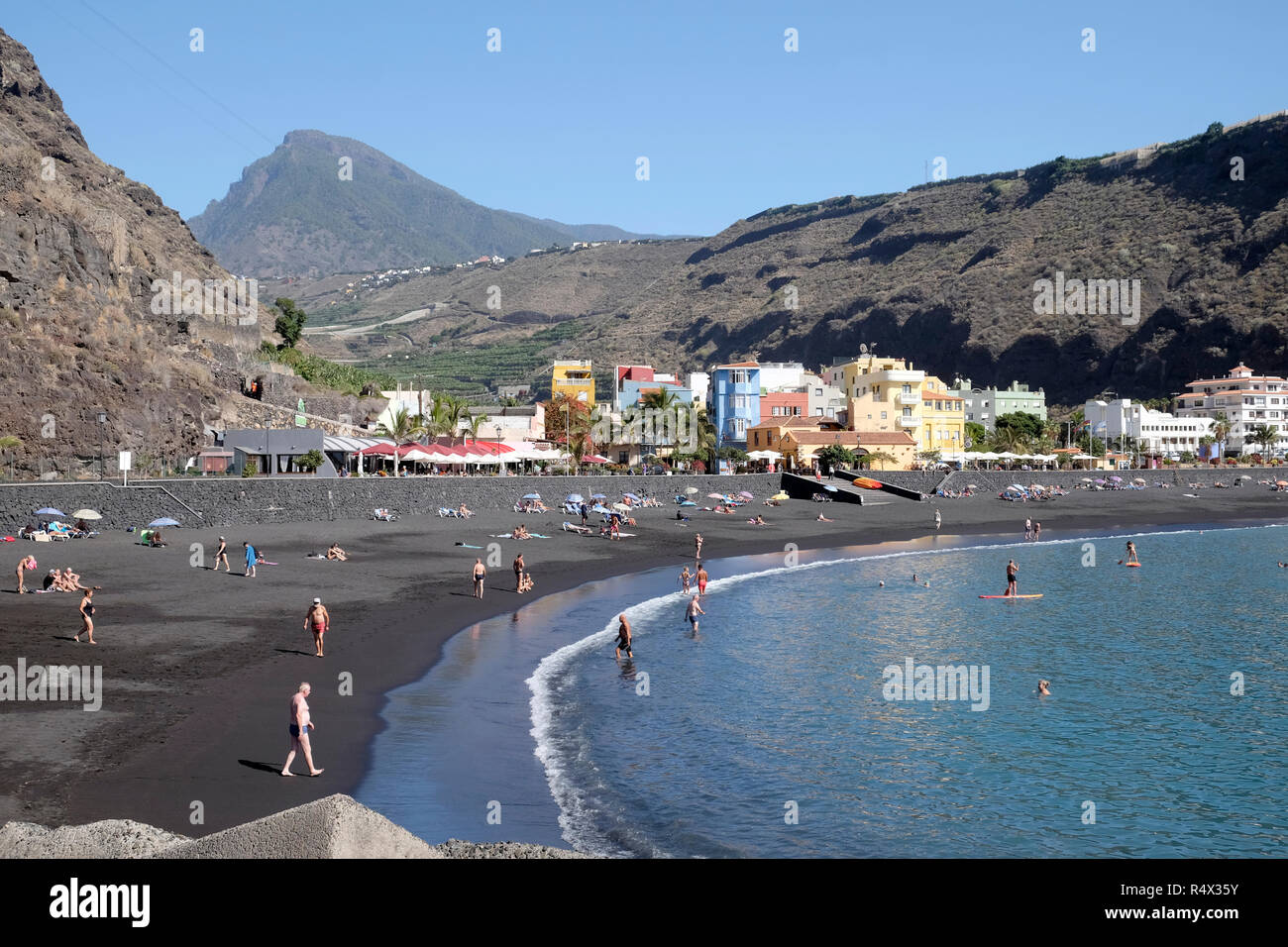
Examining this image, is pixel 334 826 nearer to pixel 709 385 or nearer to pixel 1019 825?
pixel 1019 825

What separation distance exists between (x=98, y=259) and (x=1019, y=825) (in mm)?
53404

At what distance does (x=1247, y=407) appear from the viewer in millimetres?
124062

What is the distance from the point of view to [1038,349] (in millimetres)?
154000

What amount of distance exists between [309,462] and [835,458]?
1746 inches

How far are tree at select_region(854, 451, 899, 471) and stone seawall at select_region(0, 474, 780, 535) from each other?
94.4 ft

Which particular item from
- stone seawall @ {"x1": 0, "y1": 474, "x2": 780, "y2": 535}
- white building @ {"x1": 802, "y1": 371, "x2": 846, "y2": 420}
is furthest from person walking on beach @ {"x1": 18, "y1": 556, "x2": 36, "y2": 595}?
white building @ {"x1": 802, "y1": 371, "x2": 846, "y2": 420}

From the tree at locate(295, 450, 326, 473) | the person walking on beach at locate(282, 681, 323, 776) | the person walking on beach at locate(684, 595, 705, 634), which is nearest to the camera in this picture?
the person walking on beach at locate(282, 681, 323, 776)

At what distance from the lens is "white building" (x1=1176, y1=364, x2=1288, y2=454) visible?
123375 millimetres

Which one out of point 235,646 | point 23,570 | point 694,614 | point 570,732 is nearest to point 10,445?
point 23,570

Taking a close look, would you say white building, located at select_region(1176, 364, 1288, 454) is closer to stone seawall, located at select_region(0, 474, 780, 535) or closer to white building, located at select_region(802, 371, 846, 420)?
white building, located at select_region(802, 371, 846, 420)

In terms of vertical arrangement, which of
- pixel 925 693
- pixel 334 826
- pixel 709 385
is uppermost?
pixel 709 385

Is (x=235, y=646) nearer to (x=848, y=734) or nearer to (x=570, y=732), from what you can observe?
(x=570, y=732)

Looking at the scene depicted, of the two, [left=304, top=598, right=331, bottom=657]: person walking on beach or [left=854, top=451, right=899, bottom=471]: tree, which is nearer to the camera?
[left=304, top=598, right=331, bottom=657]: person walking on beach
